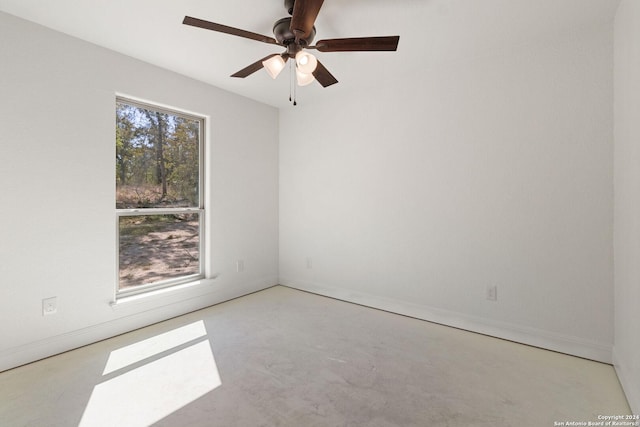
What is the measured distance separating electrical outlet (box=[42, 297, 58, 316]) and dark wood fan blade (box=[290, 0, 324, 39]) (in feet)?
8.76

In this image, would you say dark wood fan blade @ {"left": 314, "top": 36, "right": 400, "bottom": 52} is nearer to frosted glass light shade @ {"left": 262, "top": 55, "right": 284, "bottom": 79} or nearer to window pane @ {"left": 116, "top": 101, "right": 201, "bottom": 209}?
frosted glass light shade @ {"left": 262, "top": 55, "right": 284, "bottom": 79}

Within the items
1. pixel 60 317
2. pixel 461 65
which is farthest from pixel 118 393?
pixel 461 65

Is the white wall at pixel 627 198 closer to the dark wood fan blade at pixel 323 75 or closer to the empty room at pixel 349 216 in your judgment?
the empty room at pixel 349 216

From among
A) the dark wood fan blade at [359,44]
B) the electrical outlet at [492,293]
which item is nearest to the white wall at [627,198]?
the electrical outlet at [492,293]

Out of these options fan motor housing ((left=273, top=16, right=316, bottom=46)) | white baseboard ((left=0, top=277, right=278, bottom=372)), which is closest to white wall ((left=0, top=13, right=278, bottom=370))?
white baseboard ((left=0, top=277, right=278, bottom=372))

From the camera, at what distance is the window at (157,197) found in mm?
2749

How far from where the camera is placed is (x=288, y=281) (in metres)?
4.11

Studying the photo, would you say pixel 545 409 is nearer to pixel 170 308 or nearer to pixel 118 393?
pixel 118 393

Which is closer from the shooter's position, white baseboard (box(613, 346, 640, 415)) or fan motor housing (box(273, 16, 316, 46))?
white baseboard (box(613, 346, 640, 415))

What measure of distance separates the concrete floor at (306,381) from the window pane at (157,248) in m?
0.58

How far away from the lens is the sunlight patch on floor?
160 centimetres

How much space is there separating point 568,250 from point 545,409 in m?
1.25

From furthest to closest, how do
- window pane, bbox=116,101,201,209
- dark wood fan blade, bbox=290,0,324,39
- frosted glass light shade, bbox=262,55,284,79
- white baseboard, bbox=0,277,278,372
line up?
window pane, bbox=116,101,201,209 → white baseboard, bbox=0,277,278,372 → frosted glass light shade, bbox=262,55,284,79 → dark wood fan blade, bbox=290,0,324,39

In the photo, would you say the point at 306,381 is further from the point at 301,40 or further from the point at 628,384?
the point at 301,40
